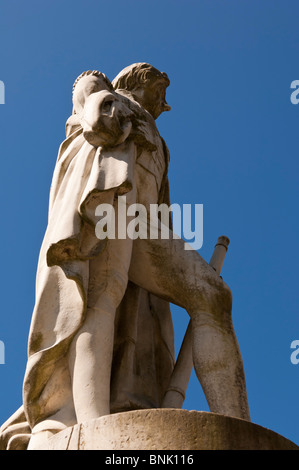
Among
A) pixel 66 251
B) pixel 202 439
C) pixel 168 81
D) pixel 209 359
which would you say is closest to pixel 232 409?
pixel 209 359

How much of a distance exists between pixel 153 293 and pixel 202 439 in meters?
2.22

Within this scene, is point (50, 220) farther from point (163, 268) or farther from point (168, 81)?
point (168, 81)

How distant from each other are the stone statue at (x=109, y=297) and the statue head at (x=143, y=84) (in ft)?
1.58

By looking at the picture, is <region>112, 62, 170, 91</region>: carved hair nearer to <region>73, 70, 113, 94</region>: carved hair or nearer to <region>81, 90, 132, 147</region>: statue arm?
<region>73, 70, 113, 94</region>: carved hair

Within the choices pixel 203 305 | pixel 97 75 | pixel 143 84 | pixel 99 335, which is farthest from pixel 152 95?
pixel 99 335

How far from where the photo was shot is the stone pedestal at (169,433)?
5469 millimetres

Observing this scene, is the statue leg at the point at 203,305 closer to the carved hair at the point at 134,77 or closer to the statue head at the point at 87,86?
the statue head at the point at 87,86

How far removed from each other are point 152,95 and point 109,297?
2.64 meters

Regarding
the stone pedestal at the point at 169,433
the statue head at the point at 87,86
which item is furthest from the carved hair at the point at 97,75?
the stone pedestal at the point at 169,433

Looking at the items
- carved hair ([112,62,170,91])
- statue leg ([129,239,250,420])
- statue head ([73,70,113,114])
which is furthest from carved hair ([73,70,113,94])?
statue leg ([129,239,250,420])

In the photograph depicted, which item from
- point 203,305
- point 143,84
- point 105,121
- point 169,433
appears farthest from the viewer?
point 143,84

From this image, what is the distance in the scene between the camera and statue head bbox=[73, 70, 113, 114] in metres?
7.98

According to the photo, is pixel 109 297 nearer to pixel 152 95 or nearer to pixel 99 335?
pixel 99 335

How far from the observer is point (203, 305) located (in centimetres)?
716
